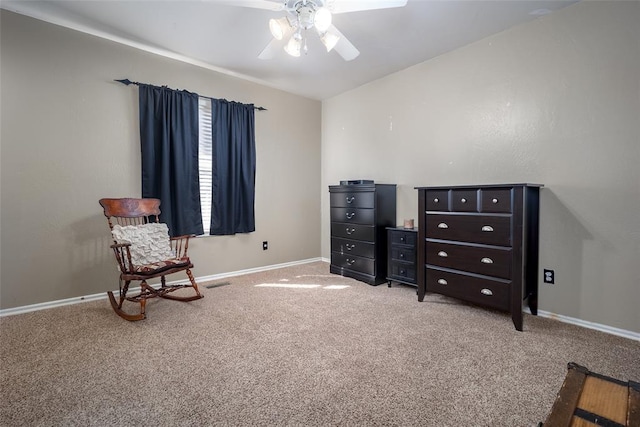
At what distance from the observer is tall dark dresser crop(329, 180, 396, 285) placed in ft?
10.7

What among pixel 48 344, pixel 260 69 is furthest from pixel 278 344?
pixel 260 69

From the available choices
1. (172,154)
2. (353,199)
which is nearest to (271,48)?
(172,154)

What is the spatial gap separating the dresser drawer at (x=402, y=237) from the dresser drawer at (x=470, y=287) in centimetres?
38

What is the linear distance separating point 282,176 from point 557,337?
3.32 m

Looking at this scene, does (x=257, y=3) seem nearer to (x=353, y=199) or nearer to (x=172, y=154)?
(x=172, y=154)

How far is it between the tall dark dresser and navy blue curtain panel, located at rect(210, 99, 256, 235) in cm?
110

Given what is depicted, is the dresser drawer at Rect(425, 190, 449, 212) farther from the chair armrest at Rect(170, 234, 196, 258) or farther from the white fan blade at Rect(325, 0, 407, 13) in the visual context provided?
the chair armrest at Rect(170, 234, 196, 258)

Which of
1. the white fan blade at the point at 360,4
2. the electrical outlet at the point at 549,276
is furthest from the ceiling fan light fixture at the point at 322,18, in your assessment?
the electrical outlet at the point at 549,276

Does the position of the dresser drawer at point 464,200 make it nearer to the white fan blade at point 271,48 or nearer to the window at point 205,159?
the white fan blade at point 271,48

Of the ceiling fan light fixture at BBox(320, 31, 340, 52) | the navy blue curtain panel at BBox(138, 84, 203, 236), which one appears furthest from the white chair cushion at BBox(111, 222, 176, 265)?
the ceiling fan light fixture at BBox(320, 31, 340, 52)

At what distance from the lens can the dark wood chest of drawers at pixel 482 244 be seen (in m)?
2.13

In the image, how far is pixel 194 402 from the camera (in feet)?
4.53

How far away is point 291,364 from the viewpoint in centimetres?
169

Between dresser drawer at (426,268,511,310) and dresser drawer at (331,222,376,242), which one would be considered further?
dresser drawer at (331,222,376,242)
